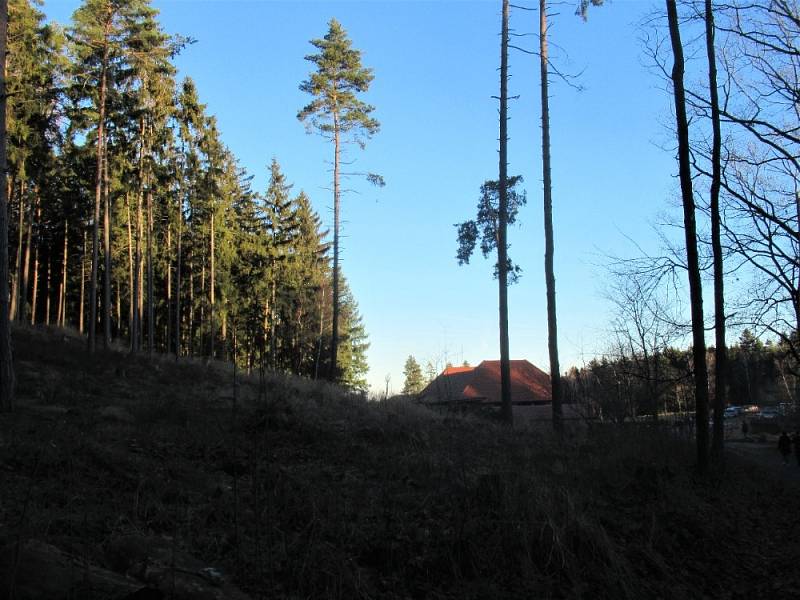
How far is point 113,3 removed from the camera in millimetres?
22250

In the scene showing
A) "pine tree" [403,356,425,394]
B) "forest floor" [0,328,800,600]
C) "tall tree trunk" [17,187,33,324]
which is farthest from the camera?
"pine tree" [403,356,425,394]

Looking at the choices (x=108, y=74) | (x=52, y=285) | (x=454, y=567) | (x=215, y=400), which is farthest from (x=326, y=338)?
(x=454, y=567)

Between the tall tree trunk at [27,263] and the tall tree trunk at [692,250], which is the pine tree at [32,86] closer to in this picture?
the tall tree trunk at [27,263]

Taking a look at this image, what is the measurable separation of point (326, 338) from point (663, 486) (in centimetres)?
3505

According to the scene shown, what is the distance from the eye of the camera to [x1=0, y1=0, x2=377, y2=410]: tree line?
882 inches

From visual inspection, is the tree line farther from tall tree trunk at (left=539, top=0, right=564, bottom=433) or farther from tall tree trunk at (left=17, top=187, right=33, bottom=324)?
tall tree trunk at (left=539, top=0, right=564, bottom=433)

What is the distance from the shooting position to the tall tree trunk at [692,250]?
36.6ft

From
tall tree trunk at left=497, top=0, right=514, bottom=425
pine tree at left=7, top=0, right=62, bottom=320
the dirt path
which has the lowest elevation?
the dirt path

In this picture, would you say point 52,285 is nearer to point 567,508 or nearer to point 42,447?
point 42,447

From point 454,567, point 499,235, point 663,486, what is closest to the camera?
point 454,567

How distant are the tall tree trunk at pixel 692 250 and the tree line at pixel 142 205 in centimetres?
765

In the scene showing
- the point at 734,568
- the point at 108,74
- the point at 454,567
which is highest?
the point at 108,74

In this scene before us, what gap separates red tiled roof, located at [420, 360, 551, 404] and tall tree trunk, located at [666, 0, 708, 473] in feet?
76.2

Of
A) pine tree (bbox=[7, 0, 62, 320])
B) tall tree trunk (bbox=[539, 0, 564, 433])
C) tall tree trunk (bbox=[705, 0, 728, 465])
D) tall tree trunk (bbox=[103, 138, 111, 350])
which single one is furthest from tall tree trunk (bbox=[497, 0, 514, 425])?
pine tree (bbox=[7, 0, 62, 320])
